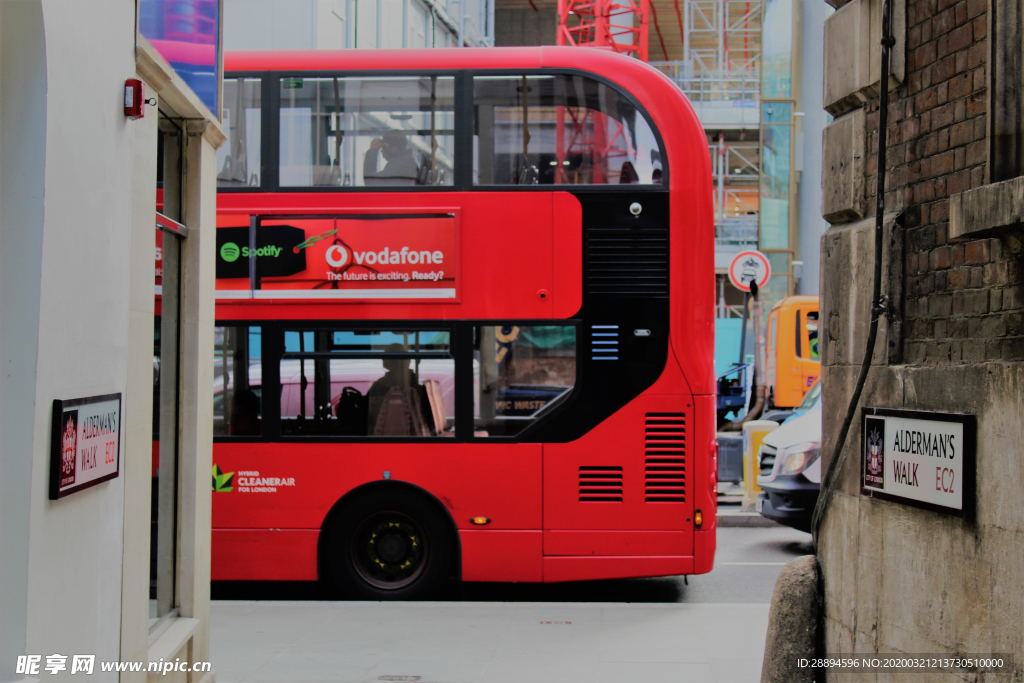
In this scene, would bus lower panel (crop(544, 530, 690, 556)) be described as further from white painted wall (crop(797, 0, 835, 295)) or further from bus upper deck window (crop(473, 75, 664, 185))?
white painted wall (crop(797, 0, 835, 295))

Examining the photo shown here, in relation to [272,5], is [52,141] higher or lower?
lower

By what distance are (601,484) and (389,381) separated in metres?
1.88

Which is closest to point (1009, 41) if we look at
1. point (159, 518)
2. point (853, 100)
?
point (853, 100)

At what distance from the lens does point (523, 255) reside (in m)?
7.11

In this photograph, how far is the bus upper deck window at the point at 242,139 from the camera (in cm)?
729

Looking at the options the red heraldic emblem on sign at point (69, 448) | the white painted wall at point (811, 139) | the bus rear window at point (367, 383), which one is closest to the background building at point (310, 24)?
the bus rear window at point (367, 383)

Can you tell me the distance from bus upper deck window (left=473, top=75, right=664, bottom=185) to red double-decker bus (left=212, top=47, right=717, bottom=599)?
0.6 inches

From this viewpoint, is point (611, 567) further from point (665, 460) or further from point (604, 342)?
point (604, 342)

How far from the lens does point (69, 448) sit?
307 cm

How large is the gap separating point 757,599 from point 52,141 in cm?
680

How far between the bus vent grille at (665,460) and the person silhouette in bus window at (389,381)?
193 cm

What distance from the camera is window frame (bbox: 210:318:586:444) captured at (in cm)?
711

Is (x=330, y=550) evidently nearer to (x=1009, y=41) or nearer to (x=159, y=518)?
(x=159, y=518)

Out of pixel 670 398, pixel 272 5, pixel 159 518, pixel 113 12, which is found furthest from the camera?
pixel 272 5
